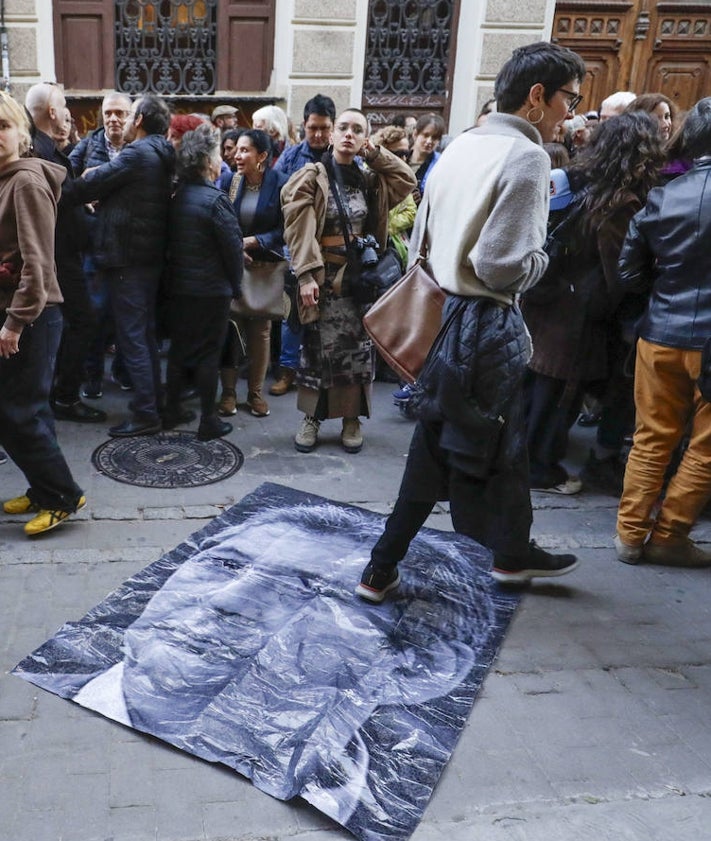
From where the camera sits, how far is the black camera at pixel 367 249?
16.2 ft

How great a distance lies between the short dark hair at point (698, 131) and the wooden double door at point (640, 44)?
7.05 metres

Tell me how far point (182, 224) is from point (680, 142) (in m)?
2.80

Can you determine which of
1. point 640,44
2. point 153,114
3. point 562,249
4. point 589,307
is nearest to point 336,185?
point 153,114

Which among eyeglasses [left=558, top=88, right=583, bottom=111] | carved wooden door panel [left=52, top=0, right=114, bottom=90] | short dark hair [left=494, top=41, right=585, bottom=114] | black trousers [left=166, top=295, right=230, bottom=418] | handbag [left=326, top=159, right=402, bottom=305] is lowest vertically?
black trousers [left=166, top=295, right=230, bottom=418]

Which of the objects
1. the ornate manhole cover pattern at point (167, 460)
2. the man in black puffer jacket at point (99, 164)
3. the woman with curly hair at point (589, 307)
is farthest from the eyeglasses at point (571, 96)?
the man in black puffer jacket at point (99, 164)

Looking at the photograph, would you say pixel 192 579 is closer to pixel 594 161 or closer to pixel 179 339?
pixel 179 339

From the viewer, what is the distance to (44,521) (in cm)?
399

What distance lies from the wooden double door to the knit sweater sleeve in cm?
823

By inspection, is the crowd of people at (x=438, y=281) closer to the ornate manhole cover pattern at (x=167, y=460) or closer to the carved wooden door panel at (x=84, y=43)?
the ornate manhole cover pattern at (x=167, y=460)

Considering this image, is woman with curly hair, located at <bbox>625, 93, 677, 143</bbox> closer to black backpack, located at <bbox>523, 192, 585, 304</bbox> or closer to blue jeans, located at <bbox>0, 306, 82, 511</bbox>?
black backpack, located at <bbox>523, 192, 585, 304</bbox>

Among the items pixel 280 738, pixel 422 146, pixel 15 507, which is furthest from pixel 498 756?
pixel 422 146

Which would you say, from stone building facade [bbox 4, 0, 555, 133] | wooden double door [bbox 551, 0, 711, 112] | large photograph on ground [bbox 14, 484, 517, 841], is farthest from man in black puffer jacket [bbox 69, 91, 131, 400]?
wooden double door [bbox 551, 0, 711, 112]

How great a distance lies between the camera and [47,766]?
2.61m

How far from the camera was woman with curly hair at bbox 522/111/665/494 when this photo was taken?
14.0 feet
